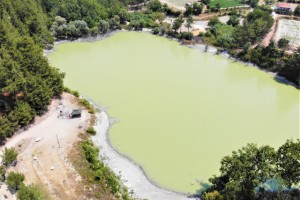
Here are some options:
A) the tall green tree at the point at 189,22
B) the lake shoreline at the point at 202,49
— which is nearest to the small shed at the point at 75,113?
the lake shoreline at the point at 202,49

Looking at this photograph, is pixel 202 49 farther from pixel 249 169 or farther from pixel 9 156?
pixel 9 156

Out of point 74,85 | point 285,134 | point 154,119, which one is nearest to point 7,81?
point 74,85

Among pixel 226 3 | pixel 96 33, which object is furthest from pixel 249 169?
pixel 226 3

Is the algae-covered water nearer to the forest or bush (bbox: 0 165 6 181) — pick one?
the forest

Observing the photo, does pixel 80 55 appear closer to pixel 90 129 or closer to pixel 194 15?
pixel 90 129

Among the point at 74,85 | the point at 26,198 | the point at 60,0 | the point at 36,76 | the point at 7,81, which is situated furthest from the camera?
the point at 60,0

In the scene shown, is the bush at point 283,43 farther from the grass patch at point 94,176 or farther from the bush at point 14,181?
the bush at point 14,181
